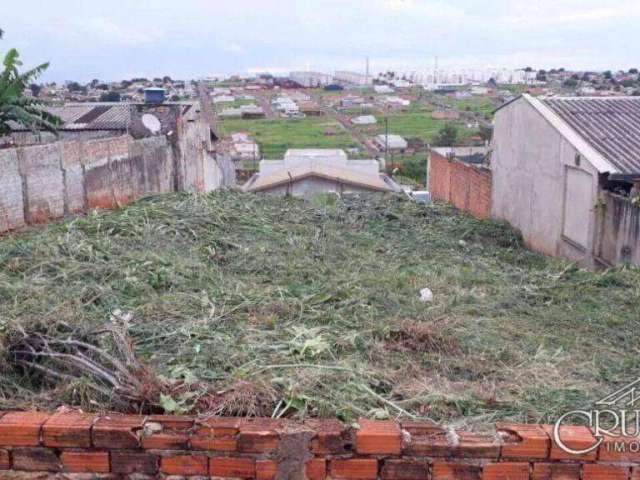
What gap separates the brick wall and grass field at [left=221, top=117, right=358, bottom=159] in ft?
63.5

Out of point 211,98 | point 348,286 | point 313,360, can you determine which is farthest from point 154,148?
point 211,98

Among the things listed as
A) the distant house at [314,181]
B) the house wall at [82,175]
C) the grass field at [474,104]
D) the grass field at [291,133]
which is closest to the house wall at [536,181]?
the distant house at [314,181]

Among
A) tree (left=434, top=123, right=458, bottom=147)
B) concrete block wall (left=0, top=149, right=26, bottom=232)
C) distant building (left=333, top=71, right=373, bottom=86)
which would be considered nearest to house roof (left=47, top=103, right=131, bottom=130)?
concrete block wall (left=0, top=149, right=26, bottom=232)

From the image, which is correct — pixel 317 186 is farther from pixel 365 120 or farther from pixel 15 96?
pixel 365 120

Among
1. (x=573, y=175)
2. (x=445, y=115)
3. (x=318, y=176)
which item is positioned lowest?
(x=318, y=176)

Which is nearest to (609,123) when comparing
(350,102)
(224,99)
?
(350,102)

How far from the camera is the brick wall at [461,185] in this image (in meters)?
14.0

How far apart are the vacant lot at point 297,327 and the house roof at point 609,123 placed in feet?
8.83

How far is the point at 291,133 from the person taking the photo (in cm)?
4684

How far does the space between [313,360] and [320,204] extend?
28.8 feet

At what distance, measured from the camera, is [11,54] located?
13297 mm

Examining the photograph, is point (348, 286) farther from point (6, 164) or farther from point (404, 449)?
point (6, 164)

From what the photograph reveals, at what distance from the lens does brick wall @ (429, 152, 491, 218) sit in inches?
551

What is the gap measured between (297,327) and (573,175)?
665cm
